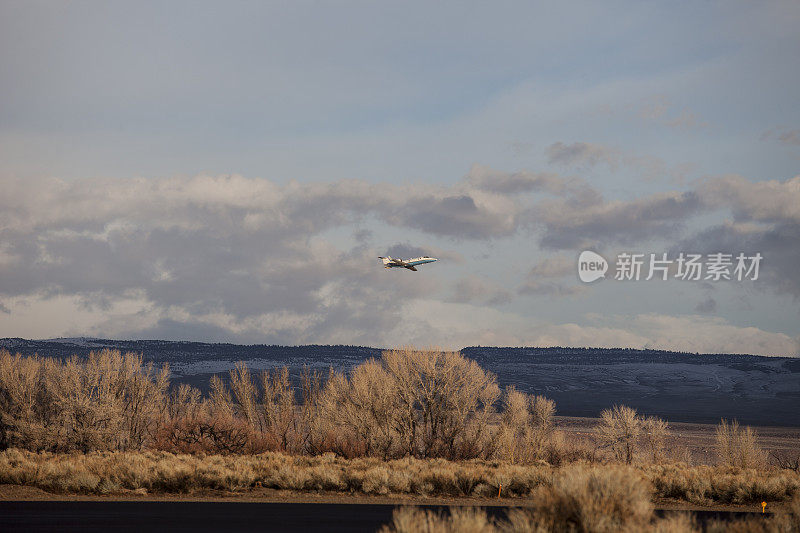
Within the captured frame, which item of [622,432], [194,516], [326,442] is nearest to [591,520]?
[194,516]

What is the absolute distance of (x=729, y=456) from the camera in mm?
72000

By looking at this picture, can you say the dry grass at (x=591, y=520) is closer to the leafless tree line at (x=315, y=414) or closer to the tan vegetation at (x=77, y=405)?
the leafless tree line at (x=315, y=414)

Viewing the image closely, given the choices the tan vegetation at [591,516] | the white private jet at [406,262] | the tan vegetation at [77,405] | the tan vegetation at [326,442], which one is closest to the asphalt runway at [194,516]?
the tan vegetation at [326,442]

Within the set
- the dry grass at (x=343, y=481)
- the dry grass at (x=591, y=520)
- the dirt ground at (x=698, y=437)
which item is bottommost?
the dirt ground at (x=698, y=437)

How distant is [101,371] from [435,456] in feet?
96.9

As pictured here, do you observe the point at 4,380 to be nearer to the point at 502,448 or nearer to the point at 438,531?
the point at 502,448

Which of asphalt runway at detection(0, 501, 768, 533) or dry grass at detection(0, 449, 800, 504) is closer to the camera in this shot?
asphalt runway at detection(0, 501, 768, 533)

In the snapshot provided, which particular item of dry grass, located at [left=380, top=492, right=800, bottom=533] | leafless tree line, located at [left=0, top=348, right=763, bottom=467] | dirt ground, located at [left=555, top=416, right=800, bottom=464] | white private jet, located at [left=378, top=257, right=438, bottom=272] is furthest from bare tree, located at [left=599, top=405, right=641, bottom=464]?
dry grass, located at [left=380, top=492, right=800, bottom=533]

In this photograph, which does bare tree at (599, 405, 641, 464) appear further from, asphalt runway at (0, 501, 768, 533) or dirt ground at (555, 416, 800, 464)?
asphalt runway at (0, 501, 768, 533)

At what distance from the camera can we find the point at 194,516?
23.5 metres

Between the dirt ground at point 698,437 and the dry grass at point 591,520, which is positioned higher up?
the dry grass at point 591,520

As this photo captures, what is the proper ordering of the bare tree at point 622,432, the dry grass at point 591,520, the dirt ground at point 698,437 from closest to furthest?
1. the dry grass at point 591,520
2. the bare tree at point 622,432
3. the dirt ground at point 698,437

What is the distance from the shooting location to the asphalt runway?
20953 mm

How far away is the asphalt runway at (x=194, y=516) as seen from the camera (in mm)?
20953
